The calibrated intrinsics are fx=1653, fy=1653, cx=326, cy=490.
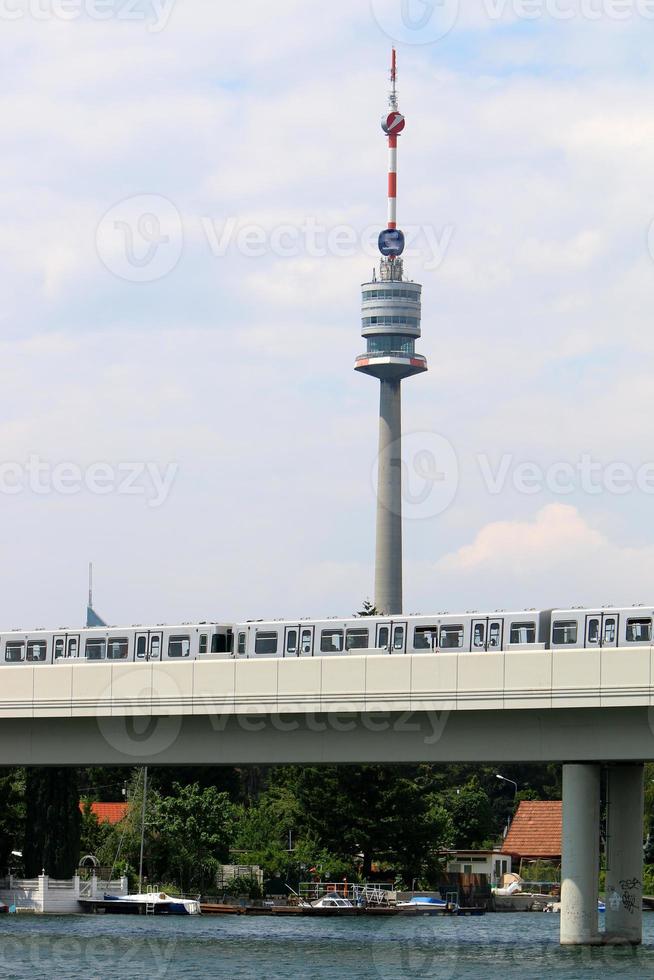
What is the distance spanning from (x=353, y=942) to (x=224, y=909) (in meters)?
23.5

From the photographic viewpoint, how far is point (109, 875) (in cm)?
9244

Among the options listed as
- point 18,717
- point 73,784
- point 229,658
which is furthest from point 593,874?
point 73,784

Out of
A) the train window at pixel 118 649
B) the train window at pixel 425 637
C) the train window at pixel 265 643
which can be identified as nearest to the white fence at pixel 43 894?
the train window at pixel 118 649

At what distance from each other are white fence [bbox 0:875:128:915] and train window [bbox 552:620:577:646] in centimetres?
3249

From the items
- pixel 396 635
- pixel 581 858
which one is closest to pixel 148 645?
pixel 396 635

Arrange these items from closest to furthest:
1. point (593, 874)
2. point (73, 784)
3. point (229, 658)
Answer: point (593, 874), point (229, 658), point (73, 784)

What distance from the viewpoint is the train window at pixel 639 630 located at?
58000mm

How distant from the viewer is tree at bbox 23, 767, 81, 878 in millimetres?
79812

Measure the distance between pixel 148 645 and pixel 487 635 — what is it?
1487 cm

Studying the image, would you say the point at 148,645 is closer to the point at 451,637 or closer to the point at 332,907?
the point at 451,637

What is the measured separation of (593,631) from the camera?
194 ft

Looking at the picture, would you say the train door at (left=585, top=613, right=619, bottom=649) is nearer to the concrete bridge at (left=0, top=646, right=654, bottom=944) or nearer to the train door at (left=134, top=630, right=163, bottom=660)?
the concrete bridge at (left=0, top=646, right=654, bottom=944)

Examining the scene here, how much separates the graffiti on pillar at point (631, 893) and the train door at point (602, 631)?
28.4ft

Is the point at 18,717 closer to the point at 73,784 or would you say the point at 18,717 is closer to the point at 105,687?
the point at 105,687
